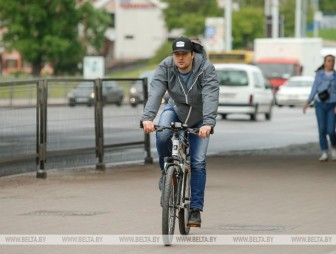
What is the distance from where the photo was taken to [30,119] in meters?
17.2

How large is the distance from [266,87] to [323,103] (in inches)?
877

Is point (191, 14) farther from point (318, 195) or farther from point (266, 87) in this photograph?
point (318, 195)

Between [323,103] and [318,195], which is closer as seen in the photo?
[318,195]

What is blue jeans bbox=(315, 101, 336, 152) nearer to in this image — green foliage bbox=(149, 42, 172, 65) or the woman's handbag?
the woman's handbag

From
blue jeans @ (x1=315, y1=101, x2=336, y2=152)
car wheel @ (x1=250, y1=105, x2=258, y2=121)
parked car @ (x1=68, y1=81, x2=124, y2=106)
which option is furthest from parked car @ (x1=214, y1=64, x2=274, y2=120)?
parked car @ (x1=68, y1=81, x2=124, y2=106)

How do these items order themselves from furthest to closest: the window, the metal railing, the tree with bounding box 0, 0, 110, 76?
the tree with bounding box 0, 0, 110, 76
the window
the metal railing

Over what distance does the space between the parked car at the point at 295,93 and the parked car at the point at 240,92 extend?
16845mm

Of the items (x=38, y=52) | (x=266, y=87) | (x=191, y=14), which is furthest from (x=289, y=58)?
(x=191, y=14)

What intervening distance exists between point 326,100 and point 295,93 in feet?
126

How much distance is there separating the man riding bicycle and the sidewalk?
531mm

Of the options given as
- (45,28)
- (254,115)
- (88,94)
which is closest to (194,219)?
(88,94)

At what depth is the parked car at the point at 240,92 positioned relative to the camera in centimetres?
4088

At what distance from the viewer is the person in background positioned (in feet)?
66.9

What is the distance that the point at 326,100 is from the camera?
20.5m
